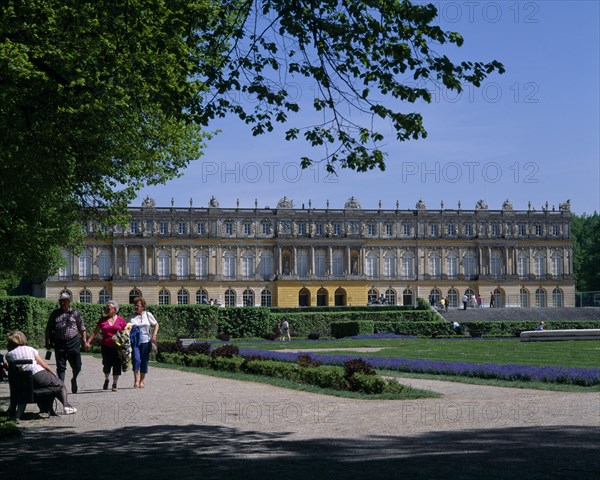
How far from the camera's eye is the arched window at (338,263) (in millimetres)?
88125

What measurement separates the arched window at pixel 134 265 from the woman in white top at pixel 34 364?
2917 inches

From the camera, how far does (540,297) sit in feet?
299

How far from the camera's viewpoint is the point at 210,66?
9.62 metres

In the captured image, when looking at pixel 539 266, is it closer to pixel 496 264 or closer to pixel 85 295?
pixel 496 264

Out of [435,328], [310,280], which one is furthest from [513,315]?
[310,280]

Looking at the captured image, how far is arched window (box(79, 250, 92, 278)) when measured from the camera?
274ft

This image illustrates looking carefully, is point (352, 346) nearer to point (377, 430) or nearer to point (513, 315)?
point (377, 430)

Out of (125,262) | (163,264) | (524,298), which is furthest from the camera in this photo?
(524,298)

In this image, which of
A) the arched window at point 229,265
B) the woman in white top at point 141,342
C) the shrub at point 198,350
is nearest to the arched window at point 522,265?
the arched window at point 229,265

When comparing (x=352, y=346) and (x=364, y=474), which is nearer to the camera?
(x=364, y=474)

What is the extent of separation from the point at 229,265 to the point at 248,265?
189 cm

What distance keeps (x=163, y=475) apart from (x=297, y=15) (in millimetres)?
4515

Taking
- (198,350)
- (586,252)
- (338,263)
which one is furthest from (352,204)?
(198,350)

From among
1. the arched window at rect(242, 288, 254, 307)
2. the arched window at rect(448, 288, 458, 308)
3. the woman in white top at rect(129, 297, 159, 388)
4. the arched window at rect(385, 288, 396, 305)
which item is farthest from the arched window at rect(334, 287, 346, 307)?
the woman in white top at rect(129, 297, 159, 388)
